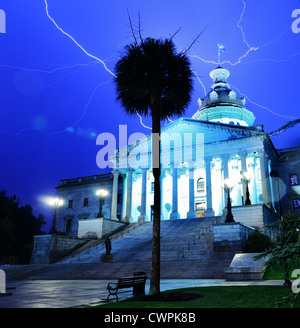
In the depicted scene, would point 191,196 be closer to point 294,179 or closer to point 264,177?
point 264,177

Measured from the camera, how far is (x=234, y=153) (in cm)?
4362

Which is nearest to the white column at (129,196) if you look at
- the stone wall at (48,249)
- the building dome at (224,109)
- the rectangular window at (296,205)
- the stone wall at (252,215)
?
the stone wall at (48,249)

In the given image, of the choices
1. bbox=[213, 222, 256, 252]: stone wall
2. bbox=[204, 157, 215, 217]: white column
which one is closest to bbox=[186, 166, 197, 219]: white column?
Result: bbox=[204, 157, 215, 217]: white column

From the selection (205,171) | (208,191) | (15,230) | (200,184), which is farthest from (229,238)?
(15,230)

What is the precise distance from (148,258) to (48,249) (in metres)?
11.1

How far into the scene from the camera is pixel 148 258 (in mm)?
27312

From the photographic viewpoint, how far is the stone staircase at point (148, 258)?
2241 centimetres

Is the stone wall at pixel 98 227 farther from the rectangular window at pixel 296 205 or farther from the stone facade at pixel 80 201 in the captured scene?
the rectangular window at pixel 296 205

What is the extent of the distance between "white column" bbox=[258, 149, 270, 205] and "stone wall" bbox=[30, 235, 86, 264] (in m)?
23.0

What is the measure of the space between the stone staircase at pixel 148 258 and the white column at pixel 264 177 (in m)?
6.73

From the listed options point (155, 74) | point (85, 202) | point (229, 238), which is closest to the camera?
point (155, 74)

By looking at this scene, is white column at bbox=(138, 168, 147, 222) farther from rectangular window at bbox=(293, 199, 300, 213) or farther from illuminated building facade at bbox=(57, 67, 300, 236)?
rectangular window at bbox=(293, 199, 300, 213)

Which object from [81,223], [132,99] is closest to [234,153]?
[81,223]
